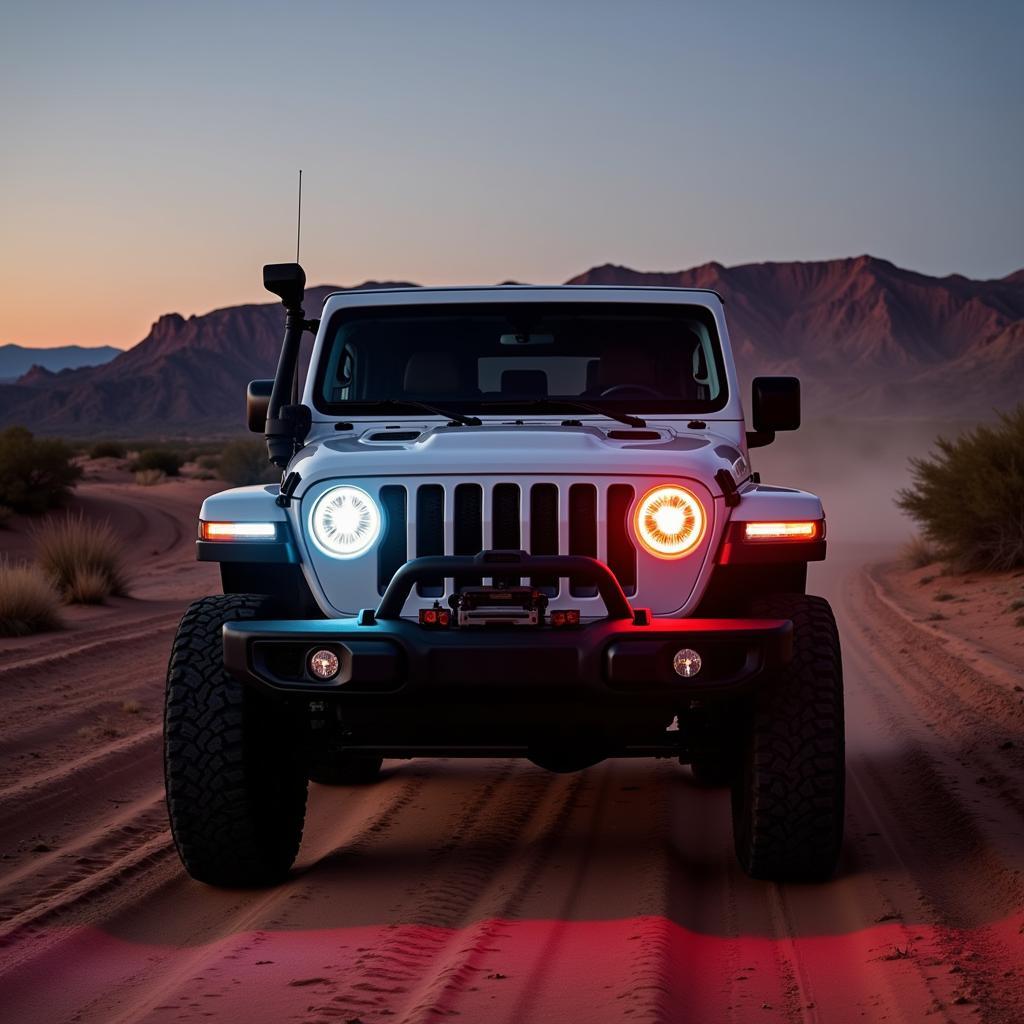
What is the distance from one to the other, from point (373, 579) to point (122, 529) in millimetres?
26754

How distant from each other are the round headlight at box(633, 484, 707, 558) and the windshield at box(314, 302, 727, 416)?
1.56 metres

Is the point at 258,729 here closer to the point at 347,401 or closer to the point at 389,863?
the point at 389,863

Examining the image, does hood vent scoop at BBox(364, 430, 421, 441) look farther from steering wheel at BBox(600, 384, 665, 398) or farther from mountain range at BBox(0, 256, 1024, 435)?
mountain range at BBox(0, 256, 1024, 435)

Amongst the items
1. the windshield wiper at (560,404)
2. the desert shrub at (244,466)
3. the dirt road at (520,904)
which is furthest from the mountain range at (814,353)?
the windshield wiper at (560,404)

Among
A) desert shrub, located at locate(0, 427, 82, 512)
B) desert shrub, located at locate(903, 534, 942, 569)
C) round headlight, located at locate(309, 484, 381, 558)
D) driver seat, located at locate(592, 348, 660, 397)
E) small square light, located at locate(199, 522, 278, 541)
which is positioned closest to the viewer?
round headlight, located at locate(309, 484, 381, 558)

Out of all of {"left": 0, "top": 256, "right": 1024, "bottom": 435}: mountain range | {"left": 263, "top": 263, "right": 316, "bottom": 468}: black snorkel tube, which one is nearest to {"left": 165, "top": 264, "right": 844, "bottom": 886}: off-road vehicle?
{"left": 263, "top": 263, "right": 316, "bottom": 468}: black snorkel tube

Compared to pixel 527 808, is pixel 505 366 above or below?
above

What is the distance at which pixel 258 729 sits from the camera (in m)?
5.49

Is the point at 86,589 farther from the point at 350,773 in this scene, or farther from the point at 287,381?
the point at 287,381

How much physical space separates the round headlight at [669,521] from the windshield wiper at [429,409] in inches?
42.4

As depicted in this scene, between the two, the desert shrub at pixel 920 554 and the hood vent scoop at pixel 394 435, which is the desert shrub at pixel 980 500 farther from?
the hood vent scoop at pixel 394 435

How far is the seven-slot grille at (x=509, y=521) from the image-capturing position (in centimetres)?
541

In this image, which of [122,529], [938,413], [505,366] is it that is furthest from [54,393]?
[505,366]

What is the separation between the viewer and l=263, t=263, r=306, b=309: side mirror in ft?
21.6
